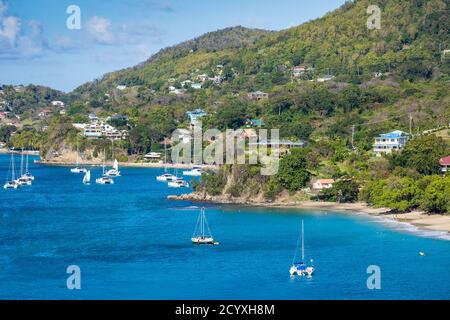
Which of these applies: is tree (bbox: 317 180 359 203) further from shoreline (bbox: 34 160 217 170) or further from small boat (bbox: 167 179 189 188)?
shoreline (bbox: 34 160 217 170)

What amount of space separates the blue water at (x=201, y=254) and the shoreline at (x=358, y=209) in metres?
1.07

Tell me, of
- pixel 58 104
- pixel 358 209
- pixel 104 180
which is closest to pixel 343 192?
pixel 358 209

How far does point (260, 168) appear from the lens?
154 ft

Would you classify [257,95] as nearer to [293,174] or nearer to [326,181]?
[293,174]

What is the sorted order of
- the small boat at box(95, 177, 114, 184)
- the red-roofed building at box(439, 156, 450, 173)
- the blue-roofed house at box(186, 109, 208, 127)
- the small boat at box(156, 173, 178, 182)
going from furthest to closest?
the blue-roofed house at box(186, 109, 208, 127)
the small boat at box(156, 173, 178, 182)
the small boat at box(95, 177, 114, 184)
the red-roofed building at box(439, 156, 450, 173)

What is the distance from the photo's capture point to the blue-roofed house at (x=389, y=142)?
177 feet

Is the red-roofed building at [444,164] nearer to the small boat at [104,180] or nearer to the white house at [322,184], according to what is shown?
the white house at [322,184]

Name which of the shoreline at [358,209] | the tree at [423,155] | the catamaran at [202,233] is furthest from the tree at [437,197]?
the catamaran at [202,233]

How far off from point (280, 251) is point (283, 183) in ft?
44.0

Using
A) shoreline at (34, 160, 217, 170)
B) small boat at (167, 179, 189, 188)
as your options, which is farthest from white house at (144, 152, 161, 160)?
small boat at (167, 179, 189, 188)

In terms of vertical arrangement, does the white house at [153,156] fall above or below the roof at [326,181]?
above

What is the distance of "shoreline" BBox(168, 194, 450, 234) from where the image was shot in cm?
3678

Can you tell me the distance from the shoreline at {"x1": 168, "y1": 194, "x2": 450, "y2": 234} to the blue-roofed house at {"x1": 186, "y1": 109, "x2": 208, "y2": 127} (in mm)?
28827
